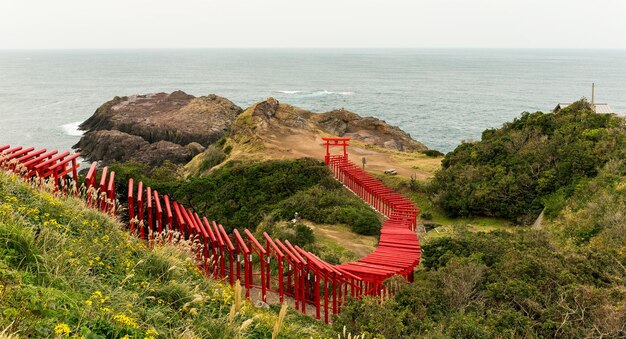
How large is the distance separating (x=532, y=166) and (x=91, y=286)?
Answer: 21.4 meters

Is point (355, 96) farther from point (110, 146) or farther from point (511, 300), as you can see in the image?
point (511, 300)

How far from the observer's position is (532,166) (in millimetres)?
23688

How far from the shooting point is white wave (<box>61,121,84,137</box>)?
214ft

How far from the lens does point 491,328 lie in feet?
31.6

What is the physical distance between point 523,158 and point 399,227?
811 cm

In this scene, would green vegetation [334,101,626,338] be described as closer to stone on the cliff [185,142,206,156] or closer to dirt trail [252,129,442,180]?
dirt trail [252,129,442,180]

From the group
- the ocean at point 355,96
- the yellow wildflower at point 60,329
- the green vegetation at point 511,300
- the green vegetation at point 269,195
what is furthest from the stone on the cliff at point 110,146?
the yellow wildflower at point 60,329

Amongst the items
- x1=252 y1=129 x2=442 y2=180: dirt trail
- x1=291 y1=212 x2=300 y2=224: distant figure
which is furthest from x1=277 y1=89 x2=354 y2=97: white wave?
x1=291 y1=212 x2=300 y2=224: distant figure

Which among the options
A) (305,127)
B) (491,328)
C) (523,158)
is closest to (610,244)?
(491,328)

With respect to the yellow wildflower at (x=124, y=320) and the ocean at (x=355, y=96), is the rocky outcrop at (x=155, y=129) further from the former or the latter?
the yellow wildflower at (x=124, y=320)

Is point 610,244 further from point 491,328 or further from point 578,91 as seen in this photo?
point 578,91

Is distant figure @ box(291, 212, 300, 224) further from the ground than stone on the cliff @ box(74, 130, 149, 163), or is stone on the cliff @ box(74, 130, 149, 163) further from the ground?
distant figure @ box(291, 212, 300, 224)

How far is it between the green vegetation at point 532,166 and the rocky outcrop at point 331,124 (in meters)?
15.5

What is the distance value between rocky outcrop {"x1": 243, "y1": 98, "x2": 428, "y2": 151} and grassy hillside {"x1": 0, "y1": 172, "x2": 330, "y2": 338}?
28446 mm
